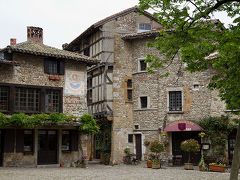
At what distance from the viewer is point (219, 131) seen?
70.5ft

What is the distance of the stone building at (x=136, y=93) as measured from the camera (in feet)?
75.1

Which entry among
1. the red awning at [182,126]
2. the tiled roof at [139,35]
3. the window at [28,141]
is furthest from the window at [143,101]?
the window at [28,141]

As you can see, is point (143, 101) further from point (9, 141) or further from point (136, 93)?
point (9, 141)

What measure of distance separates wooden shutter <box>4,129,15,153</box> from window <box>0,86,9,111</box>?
1272 millimetres

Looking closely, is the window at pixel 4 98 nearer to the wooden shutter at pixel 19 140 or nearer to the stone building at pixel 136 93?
the wooden shutter at pixel 19 140

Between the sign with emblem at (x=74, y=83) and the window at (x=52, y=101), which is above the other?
the sign with emblem at (x=74, y=83)

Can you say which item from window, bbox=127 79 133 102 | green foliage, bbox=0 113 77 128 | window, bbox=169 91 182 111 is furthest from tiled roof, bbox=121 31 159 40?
green foliage, bbox=0 113 77 128

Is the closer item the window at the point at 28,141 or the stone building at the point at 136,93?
the window at the point at 28,141

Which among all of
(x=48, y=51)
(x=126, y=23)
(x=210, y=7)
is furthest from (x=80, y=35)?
(x=210, y=7)

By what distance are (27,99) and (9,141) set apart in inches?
100

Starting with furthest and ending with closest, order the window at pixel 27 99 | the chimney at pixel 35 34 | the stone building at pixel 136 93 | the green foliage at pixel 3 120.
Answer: the stone building at pixel 136 93
the chimney at pixel 35 34
the window at pixel 27 99
the green foliage at pixel 3 120

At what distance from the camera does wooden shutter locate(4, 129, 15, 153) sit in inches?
712

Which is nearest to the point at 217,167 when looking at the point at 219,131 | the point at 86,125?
the point at 219,131

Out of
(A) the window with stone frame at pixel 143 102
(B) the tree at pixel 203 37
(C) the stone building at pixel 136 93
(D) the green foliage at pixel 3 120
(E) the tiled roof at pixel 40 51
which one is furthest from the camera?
(A) the window with stone frame at pixel 143 102
